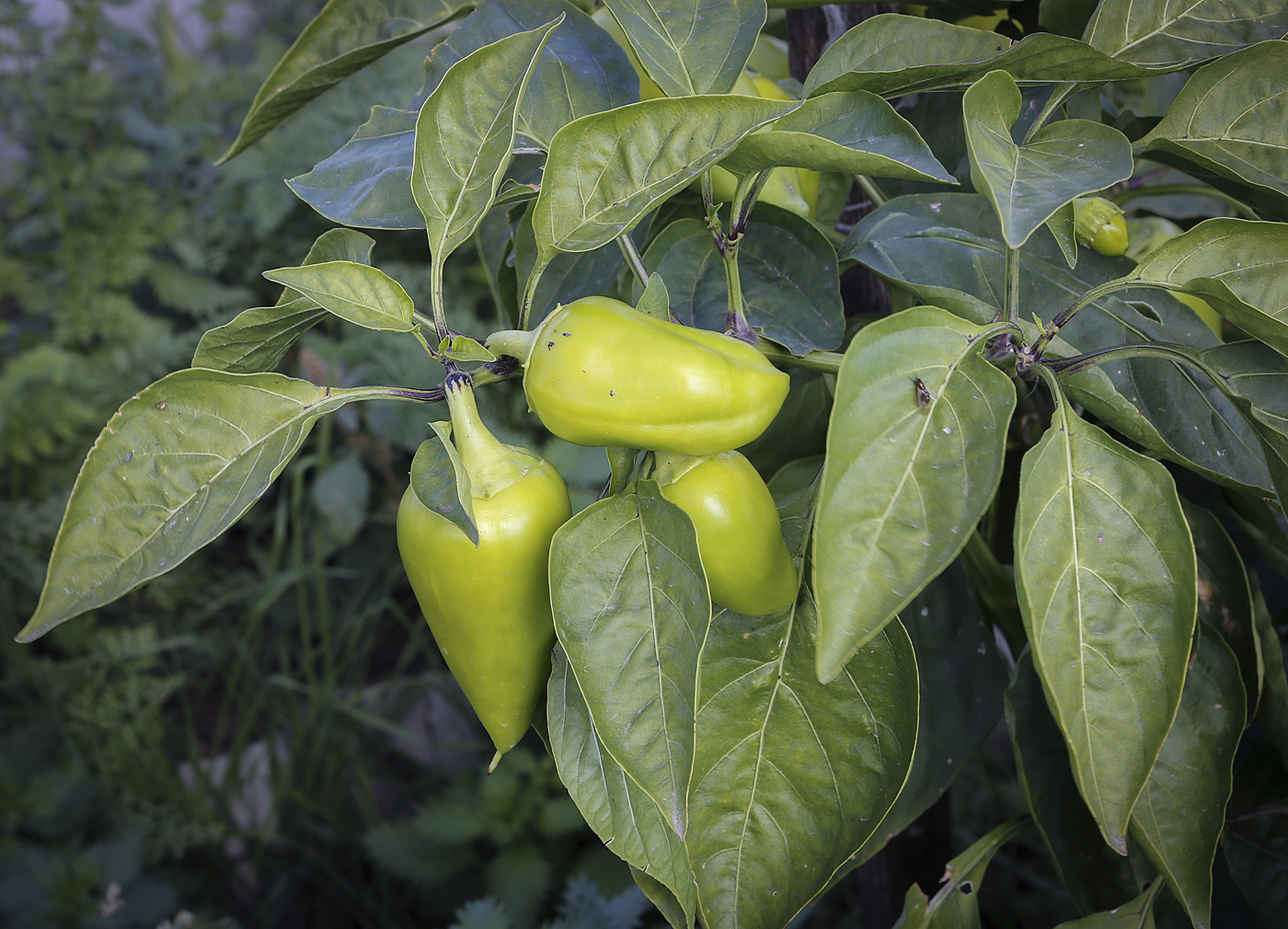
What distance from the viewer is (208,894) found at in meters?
1.33

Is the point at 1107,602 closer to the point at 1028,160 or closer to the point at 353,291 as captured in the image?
the point at 1028,160

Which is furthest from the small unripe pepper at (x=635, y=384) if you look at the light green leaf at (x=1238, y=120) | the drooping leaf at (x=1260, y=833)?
the drooping leaf at (x=1260, y=833)

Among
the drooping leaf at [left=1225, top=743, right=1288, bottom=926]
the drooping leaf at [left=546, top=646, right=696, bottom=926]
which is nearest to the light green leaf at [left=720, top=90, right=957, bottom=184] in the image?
the drooping leaf at [left=546, top=646, right=696, bottom=926]

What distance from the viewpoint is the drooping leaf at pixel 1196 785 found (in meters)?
0.38

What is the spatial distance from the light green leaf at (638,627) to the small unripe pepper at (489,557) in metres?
0.02

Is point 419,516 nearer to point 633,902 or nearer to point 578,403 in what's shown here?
point 578,403

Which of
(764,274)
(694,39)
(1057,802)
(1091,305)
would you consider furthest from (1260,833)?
(694,39)

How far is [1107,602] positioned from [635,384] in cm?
17

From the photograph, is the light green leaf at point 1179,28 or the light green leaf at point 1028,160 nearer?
the light green leaf at point 1028,160

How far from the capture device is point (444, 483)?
0.30 metres

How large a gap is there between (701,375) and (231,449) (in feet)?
0.57

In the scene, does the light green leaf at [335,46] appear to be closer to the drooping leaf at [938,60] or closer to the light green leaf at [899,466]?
the drooping leaf at [938,60]

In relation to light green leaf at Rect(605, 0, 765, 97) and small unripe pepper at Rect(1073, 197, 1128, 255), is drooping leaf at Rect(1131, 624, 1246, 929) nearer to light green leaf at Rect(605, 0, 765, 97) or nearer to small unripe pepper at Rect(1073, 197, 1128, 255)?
small unripe pepper at Rect(1073, 197, 1128, 255)

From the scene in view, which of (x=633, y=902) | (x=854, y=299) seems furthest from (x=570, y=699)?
(x=633, y=902)
